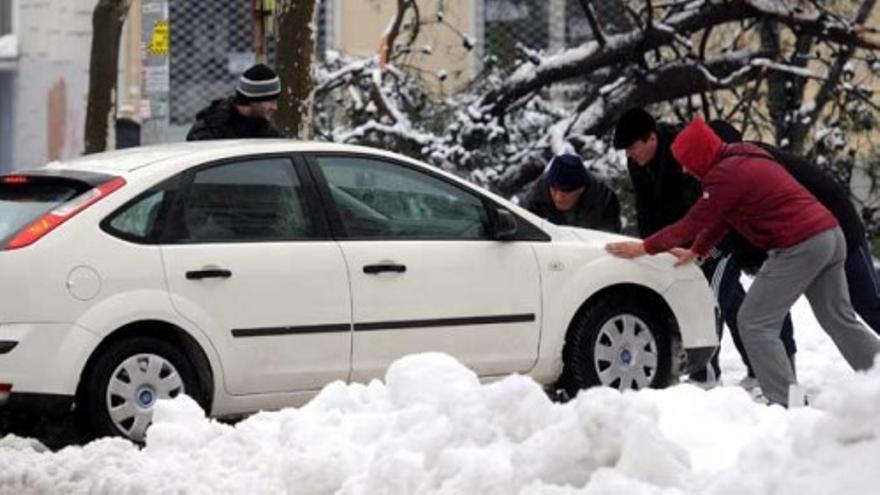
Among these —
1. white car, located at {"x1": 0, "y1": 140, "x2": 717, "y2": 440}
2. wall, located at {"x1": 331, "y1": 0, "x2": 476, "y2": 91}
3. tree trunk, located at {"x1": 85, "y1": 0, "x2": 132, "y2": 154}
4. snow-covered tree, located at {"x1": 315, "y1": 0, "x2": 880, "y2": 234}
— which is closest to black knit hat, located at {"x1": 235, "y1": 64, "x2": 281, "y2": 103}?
white car, located at {"x1": 0, "y1": 140, "x2": 717, "y2": 440}

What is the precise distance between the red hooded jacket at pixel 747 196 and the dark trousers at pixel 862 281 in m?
0.67

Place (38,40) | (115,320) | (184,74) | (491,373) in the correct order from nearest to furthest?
(115,320), (491,373), (184,74), (38,40)

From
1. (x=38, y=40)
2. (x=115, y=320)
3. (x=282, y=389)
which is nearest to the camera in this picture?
(x=115, y=320)

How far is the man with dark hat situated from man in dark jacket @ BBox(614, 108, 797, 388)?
2049 millimetres

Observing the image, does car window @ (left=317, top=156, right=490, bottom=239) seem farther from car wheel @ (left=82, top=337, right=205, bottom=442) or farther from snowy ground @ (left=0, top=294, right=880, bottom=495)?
snowy ground @ (left=0, top=294, right=880, bottom=495)

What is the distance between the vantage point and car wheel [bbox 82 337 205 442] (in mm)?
8375

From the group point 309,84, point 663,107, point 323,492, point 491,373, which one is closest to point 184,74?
point 663,107

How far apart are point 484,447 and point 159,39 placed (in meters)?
9.37

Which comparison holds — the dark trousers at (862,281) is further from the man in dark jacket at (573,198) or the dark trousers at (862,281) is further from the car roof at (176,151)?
the car roof at (176,151)

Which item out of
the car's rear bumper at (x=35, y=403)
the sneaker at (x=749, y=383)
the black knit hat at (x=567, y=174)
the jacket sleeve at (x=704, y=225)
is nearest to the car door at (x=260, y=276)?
the car's rear bumper at (x=35, y=403)

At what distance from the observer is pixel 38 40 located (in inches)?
1001

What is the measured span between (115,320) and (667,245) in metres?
2.81

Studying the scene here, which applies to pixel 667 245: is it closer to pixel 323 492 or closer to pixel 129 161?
pixel 129 161

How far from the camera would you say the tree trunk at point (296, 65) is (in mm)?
13625
